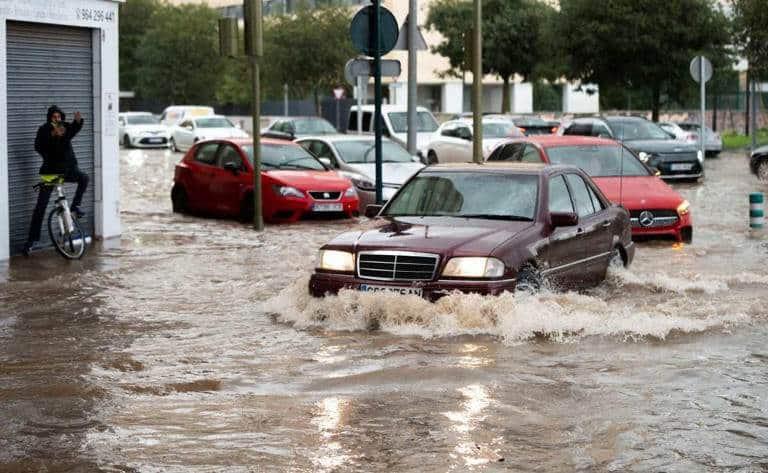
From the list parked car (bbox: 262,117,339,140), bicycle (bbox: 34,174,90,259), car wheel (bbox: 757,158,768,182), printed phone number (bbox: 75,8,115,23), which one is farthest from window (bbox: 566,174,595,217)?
parked car (bbox: 262,117,339,140)

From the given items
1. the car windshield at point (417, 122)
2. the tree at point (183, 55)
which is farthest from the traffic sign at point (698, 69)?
the tree at point (183, 55)

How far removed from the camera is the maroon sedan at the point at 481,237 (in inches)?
455

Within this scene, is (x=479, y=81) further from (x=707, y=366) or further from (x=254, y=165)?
(x=707, y=366)

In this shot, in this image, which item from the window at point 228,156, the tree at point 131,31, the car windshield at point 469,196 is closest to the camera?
the car windshield at point 469,196

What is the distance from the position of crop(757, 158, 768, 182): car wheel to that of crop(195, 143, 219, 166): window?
13.2m

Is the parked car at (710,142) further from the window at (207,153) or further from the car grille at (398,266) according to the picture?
the car grille at (398,266)

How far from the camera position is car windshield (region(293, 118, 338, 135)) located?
42594 millimetres

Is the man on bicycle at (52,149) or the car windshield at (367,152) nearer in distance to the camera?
the man on bicycle at (52,149)

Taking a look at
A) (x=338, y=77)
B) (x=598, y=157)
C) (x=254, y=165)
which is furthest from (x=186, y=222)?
(x=338, y=77)

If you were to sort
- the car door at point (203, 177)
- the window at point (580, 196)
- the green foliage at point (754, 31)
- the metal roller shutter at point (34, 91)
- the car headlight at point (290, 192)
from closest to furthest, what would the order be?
the window at point (580, 196) < the metal roller shutter at point (34, 91) < the car headlight at point (290, 192) < the car door at point (203, 177) < the green foliage at point (754, 31)

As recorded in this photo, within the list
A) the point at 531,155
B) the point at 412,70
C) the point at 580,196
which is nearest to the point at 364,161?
the point at 412,70

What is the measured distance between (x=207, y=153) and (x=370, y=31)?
735 centimetres

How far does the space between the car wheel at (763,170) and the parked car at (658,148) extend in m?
1.70

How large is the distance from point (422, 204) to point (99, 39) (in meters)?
7.77
